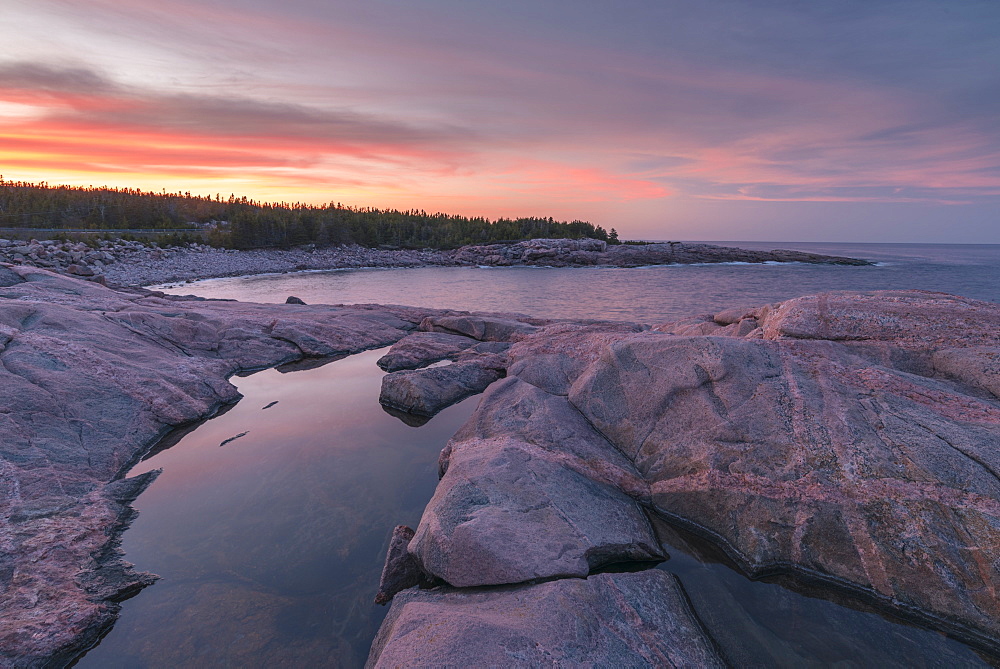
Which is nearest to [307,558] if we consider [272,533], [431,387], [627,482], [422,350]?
[272,533]

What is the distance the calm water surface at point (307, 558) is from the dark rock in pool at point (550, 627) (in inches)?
28.7

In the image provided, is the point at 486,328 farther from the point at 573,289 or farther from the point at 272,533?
the point at 573,289

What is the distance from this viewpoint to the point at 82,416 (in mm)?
8023

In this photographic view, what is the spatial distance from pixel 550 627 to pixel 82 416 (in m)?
9.21

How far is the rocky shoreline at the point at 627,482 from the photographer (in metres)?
4.50

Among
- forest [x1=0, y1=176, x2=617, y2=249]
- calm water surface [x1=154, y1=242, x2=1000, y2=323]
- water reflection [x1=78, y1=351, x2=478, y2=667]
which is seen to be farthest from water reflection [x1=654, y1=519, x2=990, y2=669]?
forest [x1=0, y1=176, x2=617, y2=249]

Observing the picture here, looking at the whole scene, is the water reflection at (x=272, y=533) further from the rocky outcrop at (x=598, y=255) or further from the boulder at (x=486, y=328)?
the rocky outcrop at (x=598, y=255)

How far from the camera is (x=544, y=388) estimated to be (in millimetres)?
→ 10406

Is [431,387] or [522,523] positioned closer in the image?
[522,523]

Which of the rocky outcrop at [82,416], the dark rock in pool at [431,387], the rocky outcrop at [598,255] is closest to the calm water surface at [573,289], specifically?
the rocky outcrop at [598,255]

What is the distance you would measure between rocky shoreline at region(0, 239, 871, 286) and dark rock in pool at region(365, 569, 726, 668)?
76.3ft

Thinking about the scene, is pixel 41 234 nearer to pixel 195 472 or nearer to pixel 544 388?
pixel 195 472

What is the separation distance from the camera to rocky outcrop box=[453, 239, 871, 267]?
290 ft

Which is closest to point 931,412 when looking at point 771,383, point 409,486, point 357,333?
point 771,383
